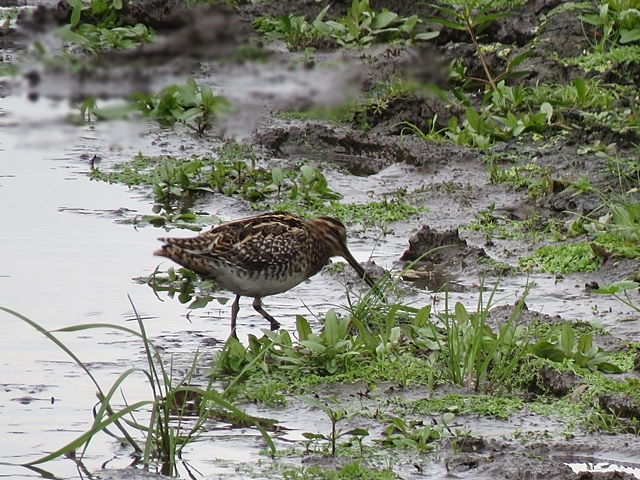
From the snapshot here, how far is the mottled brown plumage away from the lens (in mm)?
6129

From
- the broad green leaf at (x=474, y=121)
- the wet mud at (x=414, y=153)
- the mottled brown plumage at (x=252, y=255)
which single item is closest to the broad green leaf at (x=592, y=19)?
the wet mud at (x=414, y=153)

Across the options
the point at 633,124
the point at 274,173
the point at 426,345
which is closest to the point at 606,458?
the point at 426,345

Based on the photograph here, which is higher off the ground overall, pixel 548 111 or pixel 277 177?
pixel 548 111

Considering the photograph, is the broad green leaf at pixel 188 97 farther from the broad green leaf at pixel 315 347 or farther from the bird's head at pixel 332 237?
the broad green leaf at pixel 315 347

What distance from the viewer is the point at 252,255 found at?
614cm

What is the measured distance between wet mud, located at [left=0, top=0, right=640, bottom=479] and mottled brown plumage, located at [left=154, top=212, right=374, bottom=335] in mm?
276

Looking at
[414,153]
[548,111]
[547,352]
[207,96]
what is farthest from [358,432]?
[548,111]

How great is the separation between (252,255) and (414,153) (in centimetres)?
357

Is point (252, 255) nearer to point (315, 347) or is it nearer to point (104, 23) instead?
point (315, 347)

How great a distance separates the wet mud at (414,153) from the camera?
1423 mm

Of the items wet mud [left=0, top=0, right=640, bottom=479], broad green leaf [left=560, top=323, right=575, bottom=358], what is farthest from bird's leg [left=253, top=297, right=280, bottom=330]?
broad green leaf [left=560, top=323, right=575, bottom=358]

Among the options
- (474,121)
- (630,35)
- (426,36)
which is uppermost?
(630,35)

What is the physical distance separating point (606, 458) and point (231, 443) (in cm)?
153

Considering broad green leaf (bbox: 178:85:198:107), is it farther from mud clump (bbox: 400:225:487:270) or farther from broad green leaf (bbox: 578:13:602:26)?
broad green leaf (bbox: 578:13:602:26)
